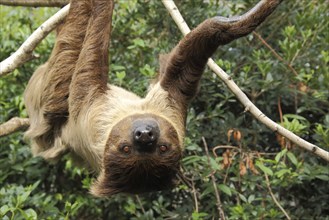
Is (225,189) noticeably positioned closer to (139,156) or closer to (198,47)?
(139,156)

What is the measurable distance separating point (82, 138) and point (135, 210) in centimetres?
145

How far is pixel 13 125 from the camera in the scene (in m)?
7.64

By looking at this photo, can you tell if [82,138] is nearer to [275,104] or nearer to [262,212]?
[262,212]

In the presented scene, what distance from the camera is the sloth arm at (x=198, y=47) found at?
5.95 m

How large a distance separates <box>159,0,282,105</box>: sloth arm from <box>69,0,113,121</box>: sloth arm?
64 cm

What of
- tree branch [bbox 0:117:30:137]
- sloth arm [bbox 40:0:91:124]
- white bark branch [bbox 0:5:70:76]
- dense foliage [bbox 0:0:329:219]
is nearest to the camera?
white bark branch [bbox 0:5:70:76]

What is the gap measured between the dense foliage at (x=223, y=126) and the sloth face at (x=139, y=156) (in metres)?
1.28

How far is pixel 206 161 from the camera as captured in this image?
7.48m

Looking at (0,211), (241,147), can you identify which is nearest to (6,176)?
(0,211)

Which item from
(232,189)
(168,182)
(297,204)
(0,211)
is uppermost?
(0,211)

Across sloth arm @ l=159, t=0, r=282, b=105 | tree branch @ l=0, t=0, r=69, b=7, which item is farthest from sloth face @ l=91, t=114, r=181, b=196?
tree branch @ l=0, t=0, r=69, b=7

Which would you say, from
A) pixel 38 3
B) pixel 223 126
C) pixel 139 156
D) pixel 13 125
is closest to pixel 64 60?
pixel 38 3

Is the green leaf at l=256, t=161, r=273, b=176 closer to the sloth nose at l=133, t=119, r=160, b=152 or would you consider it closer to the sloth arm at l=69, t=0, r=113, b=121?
the sloth nose at l=133, t=119, r=160, b=152

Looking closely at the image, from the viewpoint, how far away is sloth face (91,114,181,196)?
5.93m
